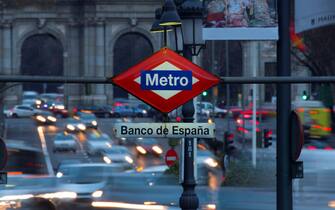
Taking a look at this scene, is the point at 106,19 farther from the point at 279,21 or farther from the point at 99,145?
the point at 279,21

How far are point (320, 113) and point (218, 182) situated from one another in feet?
107

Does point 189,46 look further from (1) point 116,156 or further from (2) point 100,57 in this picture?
(2) point 100,57

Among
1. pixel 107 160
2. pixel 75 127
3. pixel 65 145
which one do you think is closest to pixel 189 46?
pixel 107 160

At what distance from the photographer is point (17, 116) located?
268 feet

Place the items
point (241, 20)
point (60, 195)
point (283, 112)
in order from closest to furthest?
point (283, 112)
point (241, 20)
point (60, 195)

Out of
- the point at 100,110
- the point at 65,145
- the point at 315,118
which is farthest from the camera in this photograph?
the point at 100,110

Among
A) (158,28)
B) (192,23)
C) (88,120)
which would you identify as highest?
(158,28)

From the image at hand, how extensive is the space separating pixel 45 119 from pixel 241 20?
66.2 metres

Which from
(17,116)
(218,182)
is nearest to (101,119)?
(17,116)

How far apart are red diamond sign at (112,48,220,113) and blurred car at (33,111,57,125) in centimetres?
6663

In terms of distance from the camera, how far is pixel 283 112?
10.9 metres

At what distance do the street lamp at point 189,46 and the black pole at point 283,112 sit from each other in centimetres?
113

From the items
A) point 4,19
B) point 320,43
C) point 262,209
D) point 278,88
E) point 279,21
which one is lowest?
point 262,209

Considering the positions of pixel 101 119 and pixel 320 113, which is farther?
pixel 101 119
